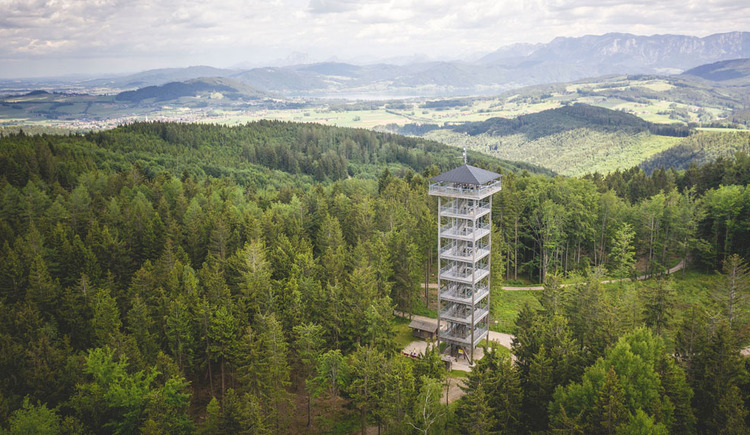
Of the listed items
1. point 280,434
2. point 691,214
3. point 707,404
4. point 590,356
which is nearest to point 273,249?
point 280,434

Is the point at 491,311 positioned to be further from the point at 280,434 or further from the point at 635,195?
the point at 635,195

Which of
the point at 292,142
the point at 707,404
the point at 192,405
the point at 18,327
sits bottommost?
the point at 192,405

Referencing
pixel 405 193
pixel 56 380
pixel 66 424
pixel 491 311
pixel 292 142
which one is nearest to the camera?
pixel 66 424

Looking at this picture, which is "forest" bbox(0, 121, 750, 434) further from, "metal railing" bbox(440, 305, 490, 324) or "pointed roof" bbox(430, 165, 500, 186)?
"pointed roof" bbox(430, 165, 500, 186)

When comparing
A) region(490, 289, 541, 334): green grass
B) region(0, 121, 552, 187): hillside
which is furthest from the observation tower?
region(0, 121, 552, 187): hillside

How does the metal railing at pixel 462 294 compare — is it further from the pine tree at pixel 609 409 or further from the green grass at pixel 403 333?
the pine tree at pixel 609 409

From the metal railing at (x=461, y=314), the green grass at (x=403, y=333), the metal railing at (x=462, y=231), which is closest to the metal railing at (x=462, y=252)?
the metal railing at (x=462, y=231)
